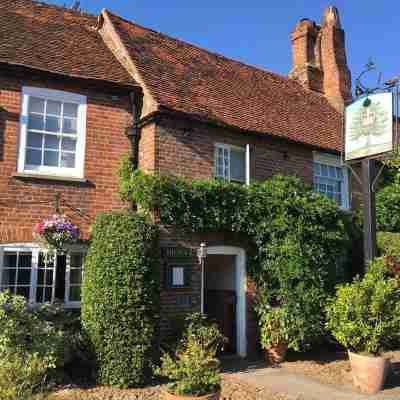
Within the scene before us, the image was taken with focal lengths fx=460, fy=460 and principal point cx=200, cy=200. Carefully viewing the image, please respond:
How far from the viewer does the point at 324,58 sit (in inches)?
695

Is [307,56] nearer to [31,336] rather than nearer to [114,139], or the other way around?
[114,139]

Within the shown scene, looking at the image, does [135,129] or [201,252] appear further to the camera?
[135,129]

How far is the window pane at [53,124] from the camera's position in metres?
9.70

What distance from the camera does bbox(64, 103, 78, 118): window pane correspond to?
32.5ft

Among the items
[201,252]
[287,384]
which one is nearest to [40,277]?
Answer: [201,252]

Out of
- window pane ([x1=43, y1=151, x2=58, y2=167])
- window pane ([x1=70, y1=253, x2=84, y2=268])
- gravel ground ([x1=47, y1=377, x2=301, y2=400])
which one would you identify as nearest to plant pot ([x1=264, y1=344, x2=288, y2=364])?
gravel ground ([x1=47, y1=377, x2=301, y2=400])

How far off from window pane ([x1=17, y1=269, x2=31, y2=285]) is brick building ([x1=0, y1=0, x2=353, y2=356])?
0.03 metres

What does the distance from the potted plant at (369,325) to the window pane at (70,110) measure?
6619mm

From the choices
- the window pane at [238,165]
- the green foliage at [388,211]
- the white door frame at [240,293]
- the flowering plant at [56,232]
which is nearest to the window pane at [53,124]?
the flowering plant at [56,232]

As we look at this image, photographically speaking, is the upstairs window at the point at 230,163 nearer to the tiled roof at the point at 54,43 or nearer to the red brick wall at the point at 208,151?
the red brick wall at the point at 208,151

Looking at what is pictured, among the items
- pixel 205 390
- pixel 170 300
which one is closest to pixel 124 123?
pixel 170 300

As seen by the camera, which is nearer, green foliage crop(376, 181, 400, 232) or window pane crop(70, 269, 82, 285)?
window pane crop(70, 269, 82, 285)

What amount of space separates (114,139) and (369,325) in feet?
21.0

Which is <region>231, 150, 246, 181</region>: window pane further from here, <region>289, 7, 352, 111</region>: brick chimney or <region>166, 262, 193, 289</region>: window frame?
<region>289, 7, 352, 111</region>: brick chimney
